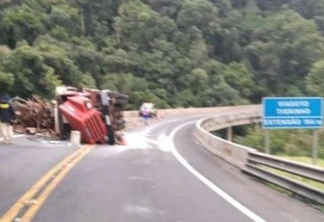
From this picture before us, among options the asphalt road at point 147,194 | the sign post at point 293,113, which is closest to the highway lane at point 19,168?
the asphalt road at point 147,194

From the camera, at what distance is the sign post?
16.6m

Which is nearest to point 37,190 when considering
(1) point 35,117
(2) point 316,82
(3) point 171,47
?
(1) point 35,117

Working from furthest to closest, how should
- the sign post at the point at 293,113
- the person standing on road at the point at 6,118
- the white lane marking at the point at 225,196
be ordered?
the person standing on road at the point at 6,118
the sign post at the point at 293,113
the white lane marking at the point at 225,196

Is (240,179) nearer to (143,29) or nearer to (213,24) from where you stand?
(143,29)

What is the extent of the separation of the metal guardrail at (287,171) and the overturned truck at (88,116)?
1046cm

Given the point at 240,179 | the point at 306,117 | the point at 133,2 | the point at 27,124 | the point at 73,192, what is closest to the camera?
the point at 73,192

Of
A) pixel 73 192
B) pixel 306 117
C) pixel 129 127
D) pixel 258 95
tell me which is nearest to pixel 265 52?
pixel 258 95

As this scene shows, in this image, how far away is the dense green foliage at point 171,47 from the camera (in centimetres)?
7750

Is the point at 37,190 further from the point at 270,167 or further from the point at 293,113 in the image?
the point at 293,113

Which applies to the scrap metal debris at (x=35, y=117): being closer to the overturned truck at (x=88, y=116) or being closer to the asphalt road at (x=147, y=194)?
the overturned truck at (x=88, y=116)

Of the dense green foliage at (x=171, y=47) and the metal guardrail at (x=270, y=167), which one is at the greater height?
the dense green foliage at (x=171, y=47)

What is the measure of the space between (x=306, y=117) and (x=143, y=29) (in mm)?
85089

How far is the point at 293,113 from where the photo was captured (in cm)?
1673

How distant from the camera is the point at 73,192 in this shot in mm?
10820
